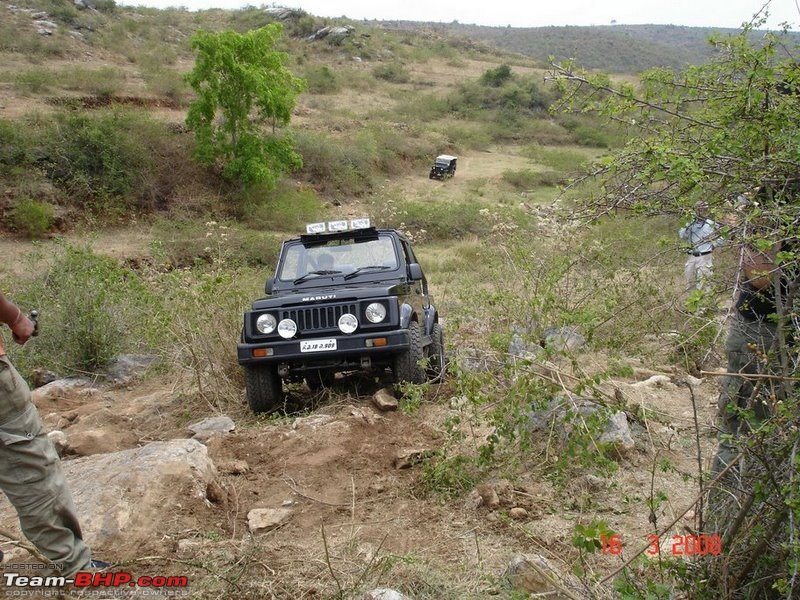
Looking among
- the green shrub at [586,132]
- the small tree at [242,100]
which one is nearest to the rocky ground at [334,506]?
the small tree at [242,100]

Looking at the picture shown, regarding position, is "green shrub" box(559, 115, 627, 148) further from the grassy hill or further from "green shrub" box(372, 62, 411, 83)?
the grassy hill

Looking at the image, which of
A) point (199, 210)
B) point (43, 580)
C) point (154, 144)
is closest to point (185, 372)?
point (43, 580)

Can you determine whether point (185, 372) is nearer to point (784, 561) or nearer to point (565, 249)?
point (565, 249)

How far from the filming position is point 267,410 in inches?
245

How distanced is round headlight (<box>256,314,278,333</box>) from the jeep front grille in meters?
0.09

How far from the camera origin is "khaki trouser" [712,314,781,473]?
2.66m

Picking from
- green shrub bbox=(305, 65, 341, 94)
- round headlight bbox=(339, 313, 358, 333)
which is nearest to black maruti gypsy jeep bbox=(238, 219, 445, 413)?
round headlight bbox=(339, 313, 358, 333)

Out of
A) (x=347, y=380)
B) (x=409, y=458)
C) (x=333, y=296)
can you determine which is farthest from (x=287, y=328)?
(x=409, y=458)

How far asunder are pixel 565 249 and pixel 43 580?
503cm

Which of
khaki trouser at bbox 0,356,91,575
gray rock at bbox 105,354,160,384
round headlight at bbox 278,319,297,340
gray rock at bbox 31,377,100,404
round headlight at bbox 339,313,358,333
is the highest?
khaki trouser at bbox 0,356,91,575

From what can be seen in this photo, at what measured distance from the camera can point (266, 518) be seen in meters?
3.86

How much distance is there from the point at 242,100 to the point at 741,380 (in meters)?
17.5

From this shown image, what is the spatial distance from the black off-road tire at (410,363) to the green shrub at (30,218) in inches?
474

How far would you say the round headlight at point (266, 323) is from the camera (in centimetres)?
589
